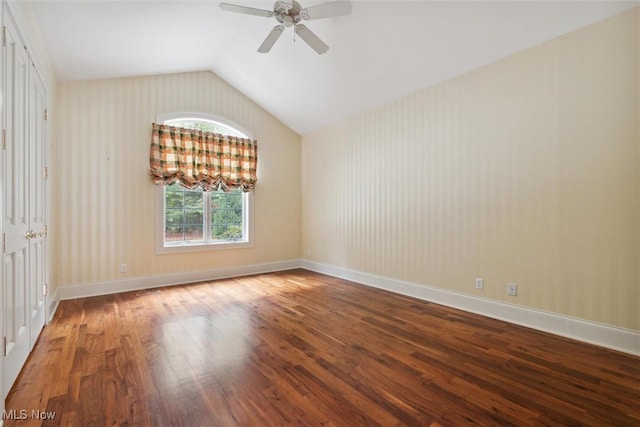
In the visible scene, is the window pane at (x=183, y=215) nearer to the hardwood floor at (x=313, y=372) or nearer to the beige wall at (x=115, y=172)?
the beige wall at (x=115, y=172)

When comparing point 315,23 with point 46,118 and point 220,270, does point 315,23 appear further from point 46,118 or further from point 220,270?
point 220,270

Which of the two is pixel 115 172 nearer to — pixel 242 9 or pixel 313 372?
pixel 242 9

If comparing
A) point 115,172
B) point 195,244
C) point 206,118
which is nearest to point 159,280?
point 195,244

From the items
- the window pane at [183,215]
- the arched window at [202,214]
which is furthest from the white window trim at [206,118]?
the window pane at [183,215]

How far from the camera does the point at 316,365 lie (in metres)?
2.20

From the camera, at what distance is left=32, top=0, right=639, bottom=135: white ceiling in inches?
108

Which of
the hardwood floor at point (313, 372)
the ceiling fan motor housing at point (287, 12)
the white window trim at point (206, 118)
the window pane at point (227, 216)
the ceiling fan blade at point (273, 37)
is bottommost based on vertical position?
the hardwood floor at point (313, 372)

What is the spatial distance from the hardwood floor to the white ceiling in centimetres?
280

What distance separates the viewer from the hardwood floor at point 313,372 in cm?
167

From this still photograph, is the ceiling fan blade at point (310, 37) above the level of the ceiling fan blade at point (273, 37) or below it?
below

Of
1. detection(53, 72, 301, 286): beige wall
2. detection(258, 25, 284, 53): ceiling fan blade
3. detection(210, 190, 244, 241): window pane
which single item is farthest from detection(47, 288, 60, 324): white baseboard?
detection(258, 25, 284, 53): ceiling fan blade

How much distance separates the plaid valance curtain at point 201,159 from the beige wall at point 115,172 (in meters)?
0.19

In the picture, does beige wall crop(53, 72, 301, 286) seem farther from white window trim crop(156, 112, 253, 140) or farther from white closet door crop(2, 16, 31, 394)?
white closet door crop(2, 16, 31, 394)

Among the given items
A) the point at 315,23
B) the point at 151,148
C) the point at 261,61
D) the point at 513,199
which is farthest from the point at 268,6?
the point at 513,199
